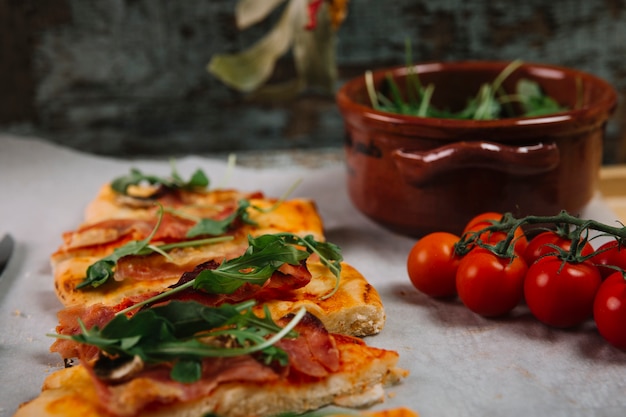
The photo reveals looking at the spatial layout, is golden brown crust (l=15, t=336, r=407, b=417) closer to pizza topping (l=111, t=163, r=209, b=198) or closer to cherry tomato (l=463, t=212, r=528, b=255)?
cherry tomato (l=463, t=212, r=528, b=255)

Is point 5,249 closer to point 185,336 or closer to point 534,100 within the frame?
point 185,336

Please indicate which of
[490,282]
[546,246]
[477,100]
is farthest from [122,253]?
[477,100]

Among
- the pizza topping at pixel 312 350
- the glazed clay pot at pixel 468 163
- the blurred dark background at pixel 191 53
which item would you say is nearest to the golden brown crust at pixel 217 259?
the pizza topping at pixel 312 350

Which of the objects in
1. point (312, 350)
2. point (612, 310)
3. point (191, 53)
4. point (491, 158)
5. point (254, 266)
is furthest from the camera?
point (191, 53)

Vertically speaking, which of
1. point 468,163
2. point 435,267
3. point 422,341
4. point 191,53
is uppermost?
point 191,53

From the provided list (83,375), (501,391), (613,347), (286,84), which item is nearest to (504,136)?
(613,347)

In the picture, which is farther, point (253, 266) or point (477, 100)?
point (477, 100)

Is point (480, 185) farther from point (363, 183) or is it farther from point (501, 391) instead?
point (501, 391)
